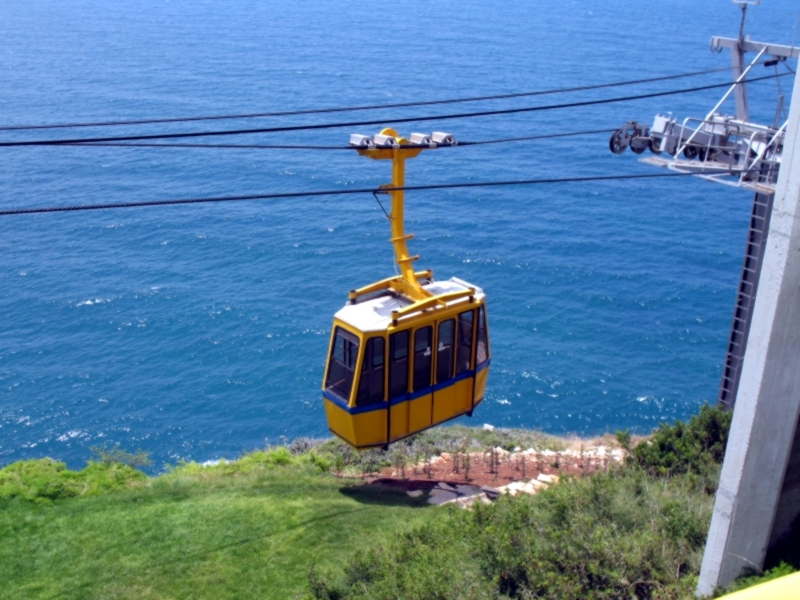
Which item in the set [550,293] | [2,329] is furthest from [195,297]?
[550,293]

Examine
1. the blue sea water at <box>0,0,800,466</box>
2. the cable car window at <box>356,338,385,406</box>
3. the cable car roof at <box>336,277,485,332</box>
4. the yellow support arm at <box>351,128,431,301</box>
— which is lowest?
the blue sea water at <box>0,0,800,466</box>

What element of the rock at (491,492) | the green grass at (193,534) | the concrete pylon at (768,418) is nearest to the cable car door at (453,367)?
the rock at (491,492)

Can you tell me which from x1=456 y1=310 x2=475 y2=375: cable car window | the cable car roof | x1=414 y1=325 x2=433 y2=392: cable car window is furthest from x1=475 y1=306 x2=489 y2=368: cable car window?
x1=414 y1=325 x2=433 y2=392: cable car window

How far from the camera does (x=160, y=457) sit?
84.8 feet

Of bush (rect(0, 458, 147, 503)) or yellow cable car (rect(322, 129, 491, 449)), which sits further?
bush (rect(0, 458, 147, 503))

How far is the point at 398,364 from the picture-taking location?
12.5 m

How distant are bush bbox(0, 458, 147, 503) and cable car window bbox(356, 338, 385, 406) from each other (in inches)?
188

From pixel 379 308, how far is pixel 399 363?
0.89m

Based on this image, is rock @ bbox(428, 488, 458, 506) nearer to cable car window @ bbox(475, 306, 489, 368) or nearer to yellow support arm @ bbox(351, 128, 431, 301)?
cable car window @ bbox(475, 306, 489, 368)

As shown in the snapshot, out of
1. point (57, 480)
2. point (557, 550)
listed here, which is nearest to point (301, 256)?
point (57, 480)

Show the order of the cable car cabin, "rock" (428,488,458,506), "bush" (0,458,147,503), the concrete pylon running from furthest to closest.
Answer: "rock" (428,488,458,506)
"bush" (0,458,147,503)
the cable car cabin
the concrete pylon

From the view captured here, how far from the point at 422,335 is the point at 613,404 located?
17.5 meters

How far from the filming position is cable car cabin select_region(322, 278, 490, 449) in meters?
12.2

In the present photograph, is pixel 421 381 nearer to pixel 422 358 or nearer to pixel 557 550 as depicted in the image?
pixel 422 358
